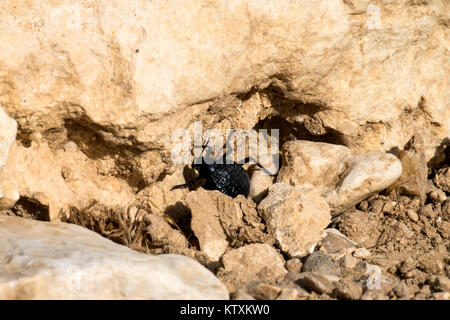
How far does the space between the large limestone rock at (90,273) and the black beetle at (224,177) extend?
167 centimetres

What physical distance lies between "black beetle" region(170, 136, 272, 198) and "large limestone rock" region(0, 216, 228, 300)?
1666 millimetres

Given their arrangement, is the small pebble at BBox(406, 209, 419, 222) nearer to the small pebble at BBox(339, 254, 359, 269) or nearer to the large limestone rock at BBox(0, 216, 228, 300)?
the small pebble at BBox(339, 254, 359, 269)

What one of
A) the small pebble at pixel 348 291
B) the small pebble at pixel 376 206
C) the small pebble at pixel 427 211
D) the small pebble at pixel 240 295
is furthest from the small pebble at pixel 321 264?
the small pebble at pixel 427 211

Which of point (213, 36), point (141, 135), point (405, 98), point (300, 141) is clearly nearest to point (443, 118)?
point (405, 98)

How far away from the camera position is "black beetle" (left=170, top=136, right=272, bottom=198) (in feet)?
15.6

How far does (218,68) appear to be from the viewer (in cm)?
390

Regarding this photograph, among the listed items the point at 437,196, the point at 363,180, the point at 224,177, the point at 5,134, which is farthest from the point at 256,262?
the point at 437,196

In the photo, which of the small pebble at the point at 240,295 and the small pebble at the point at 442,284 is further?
the small pebble at the point at 442,284

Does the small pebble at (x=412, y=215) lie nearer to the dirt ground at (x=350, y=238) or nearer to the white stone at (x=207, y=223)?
the dirt ground at (x=350, y=238)

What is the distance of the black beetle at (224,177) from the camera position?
475 centimetres

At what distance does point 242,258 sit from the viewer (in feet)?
11.6

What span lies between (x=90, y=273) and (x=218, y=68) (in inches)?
67.7

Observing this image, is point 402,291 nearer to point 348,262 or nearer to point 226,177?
point 348,262

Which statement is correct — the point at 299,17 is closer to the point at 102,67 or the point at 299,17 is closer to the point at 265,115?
the point at 265,115
